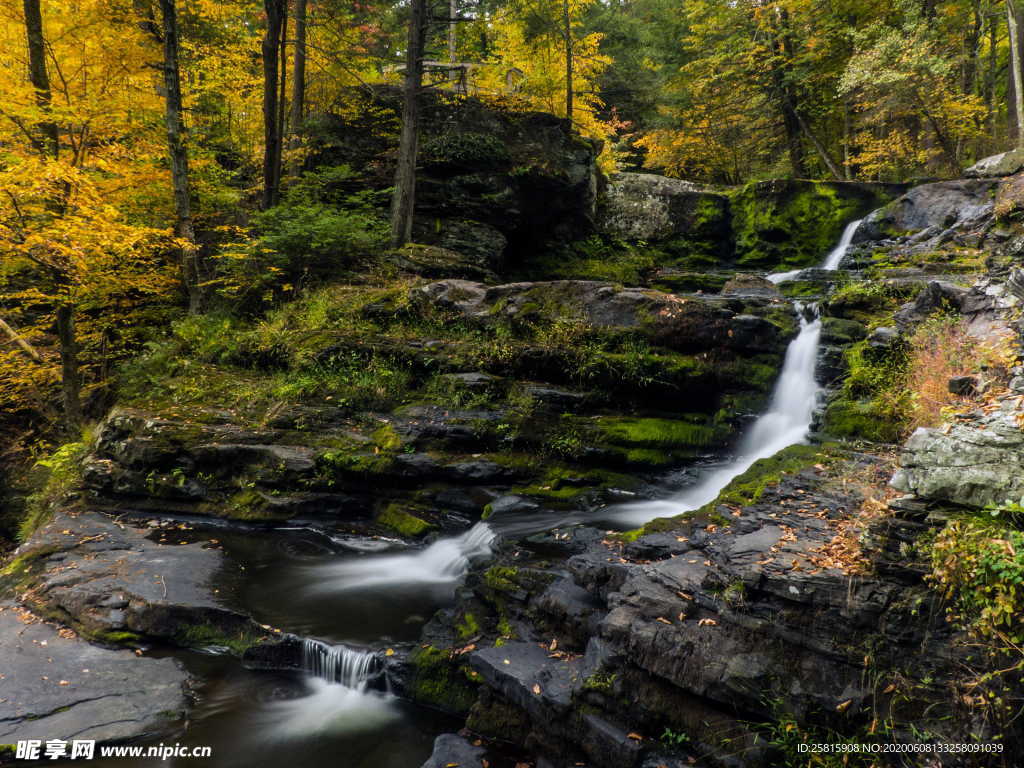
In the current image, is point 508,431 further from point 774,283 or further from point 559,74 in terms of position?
point 559,74

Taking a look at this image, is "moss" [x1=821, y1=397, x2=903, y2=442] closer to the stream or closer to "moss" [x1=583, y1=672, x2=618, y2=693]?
the stream

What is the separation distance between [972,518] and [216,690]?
640cm

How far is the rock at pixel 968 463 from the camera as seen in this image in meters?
3.37

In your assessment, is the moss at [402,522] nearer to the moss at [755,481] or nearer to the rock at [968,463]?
the moss at [755,481]

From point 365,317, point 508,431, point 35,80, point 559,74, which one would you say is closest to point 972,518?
point 508,431

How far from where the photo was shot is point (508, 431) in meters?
8.66

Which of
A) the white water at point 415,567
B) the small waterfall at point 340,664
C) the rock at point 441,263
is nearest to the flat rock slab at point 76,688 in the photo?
the small waterfall at point 340,664

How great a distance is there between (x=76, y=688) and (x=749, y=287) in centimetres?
1416

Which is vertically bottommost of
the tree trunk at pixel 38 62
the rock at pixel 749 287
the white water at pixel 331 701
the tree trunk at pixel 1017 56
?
the white water at pixel 331 701

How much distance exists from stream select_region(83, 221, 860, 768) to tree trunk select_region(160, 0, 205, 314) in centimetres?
664

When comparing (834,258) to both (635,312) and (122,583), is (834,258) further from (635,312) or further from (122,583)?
(122,583)

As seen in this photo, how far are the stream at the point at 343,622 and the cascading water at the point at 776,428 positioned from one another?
27 mm

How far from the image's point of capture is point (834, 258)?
15250 millimetres

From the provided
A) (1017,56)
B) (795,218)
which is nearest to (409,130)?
(795,218)
